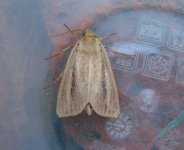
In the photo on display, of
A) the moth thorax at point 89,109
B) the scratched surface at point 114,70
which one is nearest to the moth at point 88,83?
the moth thorax at point 89,109

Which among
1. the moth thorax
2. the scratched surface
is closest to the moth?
the moth thorax

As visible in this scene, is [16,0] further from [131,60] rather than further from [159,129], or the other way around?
[159,129]

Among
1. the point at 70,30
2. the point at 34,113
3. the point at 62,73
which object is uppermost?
the point at 70,30

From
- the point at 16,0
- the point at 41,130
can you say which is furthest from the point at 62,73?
the point at 16,0

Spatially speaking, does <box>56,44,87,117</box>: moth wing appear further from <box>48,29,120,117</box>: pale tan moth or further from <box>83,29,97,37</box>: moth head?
<box>83,29,97,37</box>: moth head

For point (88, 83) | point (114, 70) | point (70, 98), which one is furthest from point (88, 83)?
point (114, 70)

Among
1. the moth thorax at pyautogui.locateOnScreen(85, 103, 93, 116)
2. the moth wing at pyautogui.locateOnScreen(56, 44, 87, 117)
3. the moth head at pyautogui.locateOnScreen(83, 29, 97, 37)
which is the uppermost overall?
the moth head at pyautogui.locateOnScreen(83, 29, 97, 37)
